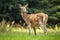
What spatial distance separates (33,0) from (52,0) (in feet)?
1.61

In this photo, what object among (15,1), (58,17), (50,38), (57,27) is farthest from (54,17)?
(50,38)

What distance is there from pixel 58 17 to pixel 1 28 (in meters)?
1.52

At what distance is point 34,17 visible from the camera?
571 cm

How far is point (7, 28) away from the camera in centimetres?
599

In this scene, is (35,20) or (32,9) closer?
(35,20)

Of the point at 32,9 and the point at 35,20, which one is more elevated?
the point at 32,9

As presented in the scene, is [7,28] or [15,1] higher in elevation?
[15,1]

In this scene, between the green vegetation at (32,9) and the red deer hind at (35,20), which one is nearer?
the red deer hind at (35,20)

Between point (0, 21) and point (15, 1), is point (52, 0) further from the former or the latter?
point (0, 21)

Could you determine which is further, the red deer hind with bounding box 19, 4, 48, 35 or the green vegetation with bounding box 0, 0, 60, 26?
the green vegetation with bounding box 0, 0, 60, 26

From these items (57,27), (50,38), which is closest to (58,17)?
(57,27)

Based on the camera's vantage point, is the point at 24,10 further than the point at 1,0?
No

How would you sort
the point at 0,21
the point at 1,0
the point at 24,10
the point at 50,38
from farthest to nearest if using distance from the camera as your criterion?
the point at 1,0 < the point at 0,21 < the point at 24,10 < the point at 50,38

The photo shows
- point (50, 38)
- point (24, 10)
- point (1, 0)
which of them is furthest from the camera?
point (1, 0)
